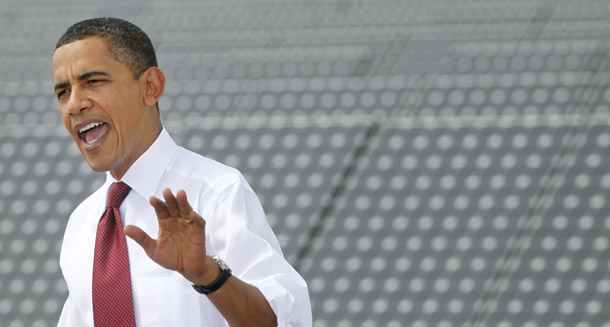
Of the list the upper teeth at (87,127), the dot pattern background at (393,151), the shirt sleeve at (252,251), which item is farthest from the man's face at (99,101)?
the dot pattern background at (393,151)

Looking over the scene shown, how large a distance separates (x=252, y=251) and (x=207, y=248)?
1.8 inches

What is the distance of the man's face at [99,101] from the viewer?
0.73 metres

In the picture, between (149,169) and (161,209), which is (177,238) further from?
(149,169)

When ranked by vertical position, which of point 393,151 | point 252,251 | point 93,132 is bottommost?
point 393,151

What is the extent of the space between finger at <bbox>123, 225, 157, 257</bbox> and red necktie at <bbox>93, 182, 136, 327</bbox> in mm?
127

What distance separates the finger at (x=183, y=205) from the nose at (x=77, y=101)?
0.60 ft

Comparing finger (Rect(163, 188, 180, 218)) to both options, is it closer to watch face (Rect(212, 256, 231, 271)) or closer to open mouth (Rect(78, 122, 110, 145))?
watch face (Rect(212, 256, 231, 271))

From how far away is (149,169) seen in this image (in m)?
0.76

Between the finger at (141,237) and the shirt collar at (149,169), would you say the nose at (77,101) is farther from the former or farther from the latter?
the finger at (141,237)

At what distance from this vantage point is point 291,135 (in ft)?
6.41

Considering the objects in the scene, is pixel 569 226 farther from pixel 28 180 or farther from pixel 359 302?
pixel 28 180

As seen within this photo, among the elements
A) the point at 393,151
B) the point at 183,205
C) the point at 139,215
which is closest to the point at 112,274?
the point at 139,215

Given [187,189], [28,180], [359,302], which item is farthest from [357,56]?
[187,189]

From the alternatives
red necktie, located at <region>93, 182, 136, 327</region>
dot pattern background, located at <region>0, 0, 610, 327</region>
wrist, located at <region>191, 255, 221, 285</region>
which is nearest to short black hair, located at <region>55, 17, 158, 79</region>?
red necktie, located at <region>93, 182, 136, 327</region>
